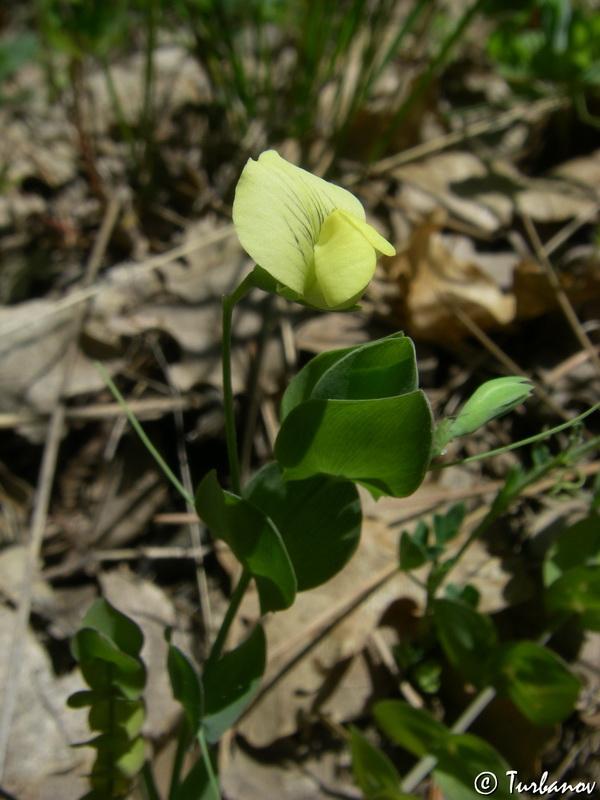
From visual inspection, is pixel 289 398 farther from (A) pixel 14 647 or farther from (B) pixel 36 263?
(B) pixel 36 263

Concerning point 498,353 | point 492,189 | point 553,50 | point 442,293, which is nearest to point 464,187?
point 492,189

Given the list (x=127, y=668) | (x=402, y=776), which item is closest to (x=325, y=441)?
(x=127, y=668)

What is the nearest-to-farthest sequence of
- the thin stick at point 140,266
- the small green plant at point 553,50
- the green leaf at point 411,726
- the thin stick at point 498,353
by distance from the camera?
1. the green leaf at point 411,726
2. the thin stick at point 498,353
3. the thin stick at point 140,266
4. the small green plant at point 553,50

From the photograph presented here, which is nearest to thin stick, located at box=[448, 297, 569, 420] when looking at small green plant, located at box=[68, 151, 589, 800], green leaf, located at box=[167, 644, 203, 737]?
small green plant, located at box=[68, 151, 589, 800]

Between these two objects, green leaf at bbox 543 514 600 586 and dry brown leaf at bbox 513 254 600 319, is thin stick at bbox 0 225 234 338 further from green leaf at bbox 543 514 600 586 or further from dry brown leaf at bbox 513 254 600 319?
green leaf at bbox 543 514 600 586

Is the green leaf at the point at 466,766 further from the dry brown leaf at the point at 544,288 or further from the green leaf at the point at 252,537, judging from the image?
the dry brown leaf at the point at 544,288

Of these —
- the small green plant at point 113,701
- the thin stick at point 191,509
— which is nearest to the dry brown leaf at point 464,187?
the thin stick at point 191,509
